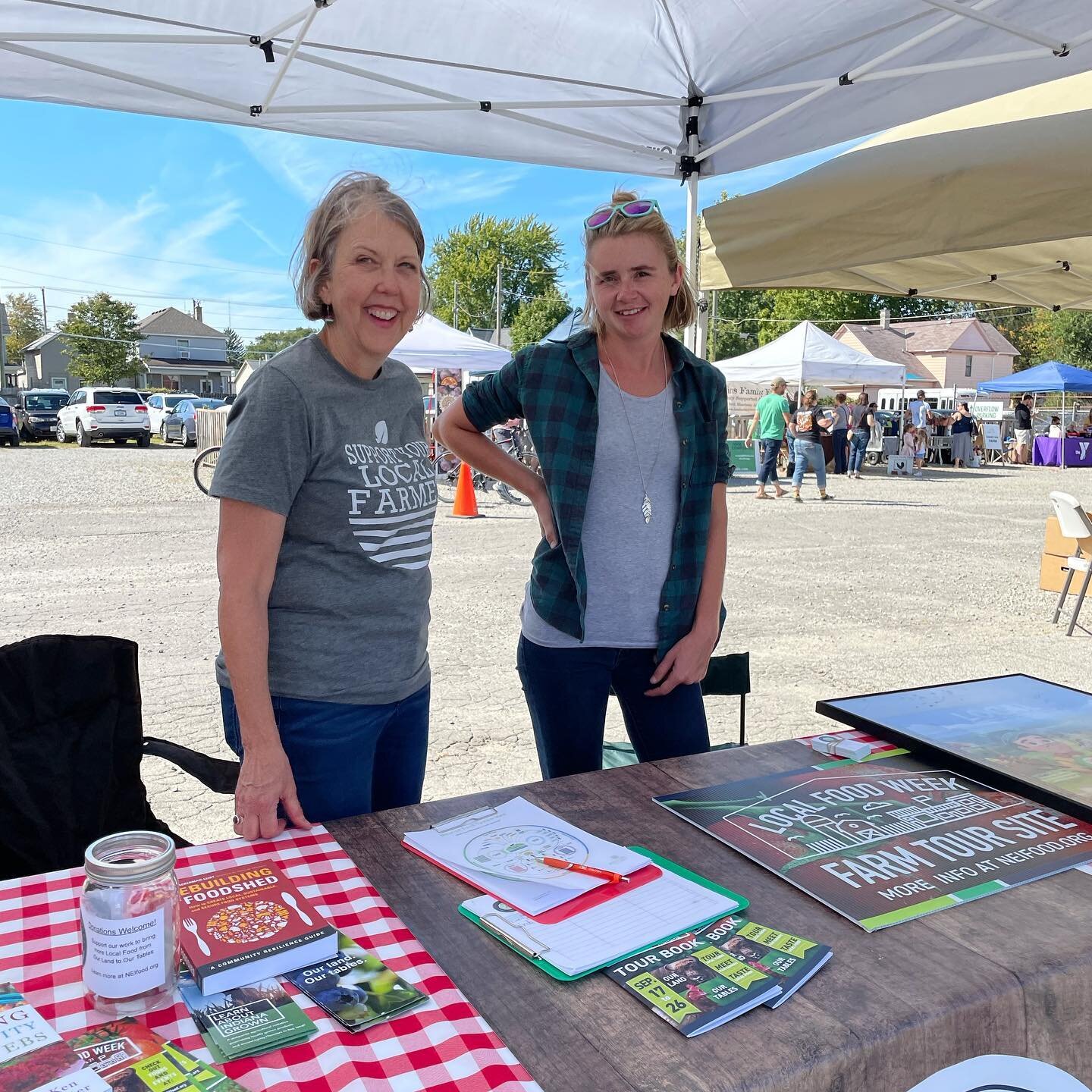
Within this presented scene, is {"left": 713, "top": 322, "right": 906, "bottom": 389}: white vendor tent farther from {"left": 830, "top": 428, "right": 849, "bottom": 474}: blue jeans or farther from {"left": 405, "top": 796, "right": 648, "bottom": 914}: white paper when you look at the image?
{"left": 405, "top": 796, "right": 648, "bottom": 914}: white paper

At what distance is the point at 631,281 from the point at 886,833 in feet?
A: 4.05

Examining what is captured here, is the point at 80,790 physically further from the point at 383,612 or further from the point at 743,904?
the point at 743,904

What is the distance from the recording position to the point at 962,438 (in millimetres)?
23875

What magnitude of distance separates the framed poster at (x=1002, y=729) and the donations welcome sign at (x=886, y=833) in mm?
38

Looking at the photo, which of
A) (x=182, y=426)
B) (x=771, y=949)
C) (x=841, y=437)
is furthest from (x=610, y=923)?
(x=182, y=426)

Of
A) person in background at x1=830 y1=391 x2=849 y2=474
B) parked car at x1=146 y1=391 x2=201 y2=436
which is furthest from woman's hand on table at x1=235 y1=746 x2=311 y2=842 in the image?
parked car at x1=146 y1=391 x2=201 y2=436

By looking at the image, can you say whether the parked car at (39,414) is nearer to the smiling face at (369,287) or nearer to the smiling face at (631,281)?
the smiling face at (631,281)

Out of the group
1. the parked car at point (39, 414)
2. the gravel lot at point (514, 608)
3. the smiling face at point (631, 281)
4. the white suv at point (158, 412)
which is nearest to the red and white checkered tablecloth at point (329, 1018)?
the smiling face at point (631, 281)

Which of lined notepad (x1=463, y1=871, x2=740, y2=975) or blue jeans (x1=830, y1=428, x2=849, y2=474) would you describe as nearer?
lined notepad (x1=463, y1=871, x2=740, y2=975)

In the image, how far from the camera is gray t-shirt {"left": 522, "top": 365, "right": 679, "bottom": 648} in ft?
6.89

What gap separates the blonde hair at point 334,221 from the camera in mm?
1678

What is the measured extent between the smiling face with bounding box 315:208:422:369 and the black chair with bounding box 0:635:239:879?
36.6 inches

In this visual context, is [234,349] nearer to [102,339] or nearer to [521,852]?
[102,339]

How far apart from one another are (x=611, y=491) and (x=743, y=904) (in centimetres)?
104
